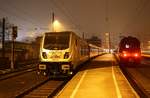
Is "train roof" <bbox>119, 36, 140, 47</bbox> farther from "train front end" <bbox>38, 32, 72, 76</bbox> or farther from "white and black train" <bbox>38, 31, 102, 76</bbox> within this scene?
"train front end" <bbox>38, 32, 72, 76</bbox>

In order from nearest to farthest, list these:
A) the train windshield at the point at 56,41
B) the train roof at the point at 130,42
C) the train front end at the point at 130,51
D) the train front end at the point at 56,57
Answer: the train front end at the point at 56,57 < the train windshield at the point at 56,41 < the train front end at the point at 130,51 < the train roof at the point at 130,42

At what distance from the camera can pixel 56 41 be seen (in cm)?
2339

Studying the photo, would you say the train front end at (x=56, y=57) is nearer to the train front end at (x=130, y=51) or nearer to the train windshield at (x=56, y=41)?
the train windshield at (x=56, y=41)

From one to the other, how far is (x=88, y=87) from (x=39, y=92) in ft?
8.87

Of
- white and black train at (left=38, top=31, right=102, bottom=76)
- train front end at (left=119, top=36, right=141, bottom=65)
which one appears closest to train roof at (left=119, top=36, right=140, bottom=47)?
train front end at (left=119, top=36, right=141, bottom=65)

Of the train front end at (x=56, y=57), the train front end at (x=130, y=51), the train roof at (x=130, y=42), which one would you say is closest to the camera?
the train front end at (x=56, y=57)

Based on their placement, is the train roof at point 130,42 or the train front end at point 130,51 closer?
the train front end at point 130,51

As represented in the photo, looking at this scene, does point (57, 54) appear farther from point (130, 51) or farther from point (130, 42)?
point (130, 42)

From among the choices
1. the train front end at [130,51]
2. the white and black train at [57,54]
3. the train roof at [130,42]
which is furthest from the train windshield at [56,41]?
the train roof at [130,42]

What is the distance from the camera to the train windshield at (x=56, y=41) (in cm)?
2296

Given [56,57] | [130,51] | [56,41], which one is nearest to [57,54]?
[56,57]

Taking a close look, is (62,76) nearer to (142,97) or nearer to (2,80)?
(2,80)

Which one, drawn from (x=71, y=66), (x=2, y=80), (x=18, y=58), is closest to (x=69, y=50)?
(x=71, y=66)

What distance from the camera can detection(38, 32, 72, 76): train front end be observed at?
22.2 m
